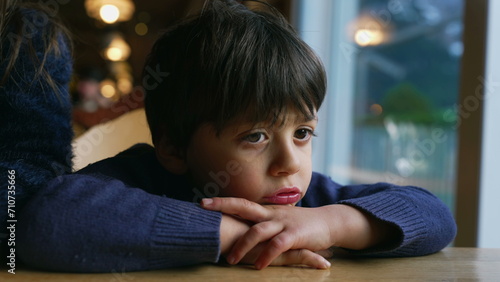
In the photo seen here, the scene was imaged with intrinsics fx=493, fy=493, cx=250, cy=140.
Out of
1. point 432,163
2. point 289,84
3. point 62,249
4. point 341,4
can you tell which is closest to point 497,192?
point 289,84

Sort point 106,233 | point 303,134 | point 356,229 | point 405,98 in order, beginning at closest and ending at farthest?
point 106,233 < point 356,229 < point 303,134 < point 405,98

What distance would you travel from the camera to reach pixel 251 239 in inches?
21.3

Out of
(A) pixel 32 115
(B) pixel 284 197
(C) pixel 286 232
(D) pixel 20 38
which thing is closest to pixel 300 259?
(C) pixel 286 232

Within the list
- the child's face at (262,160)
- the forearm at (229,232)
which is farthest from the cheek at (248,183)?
the forearm at (229,232)

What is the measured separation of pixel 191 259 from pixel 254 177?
18cm

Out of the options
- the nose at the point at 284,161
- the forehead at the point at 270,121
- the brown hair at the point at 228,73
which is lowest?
the nose at the point at 284,161

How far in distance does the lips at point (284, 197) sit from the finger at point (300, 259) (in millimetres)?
124

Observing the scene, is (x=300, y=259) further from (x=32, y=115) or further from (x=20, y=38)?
(x=20, y=38)

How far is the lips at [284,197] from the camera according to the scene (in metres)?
0.68

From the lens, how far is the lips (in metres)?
0.68

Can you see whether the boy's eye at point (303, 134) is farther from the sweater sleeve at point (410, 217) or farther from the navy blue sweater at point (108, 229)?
the navy blue sweater at point (108, 229)

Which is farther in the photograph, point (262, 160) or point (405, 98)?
point (405, 98)

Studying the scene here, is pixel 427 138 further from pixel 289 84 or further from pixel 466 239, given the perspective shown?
pixel 289 84

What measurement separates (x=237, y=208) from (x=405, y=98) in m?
1.52
